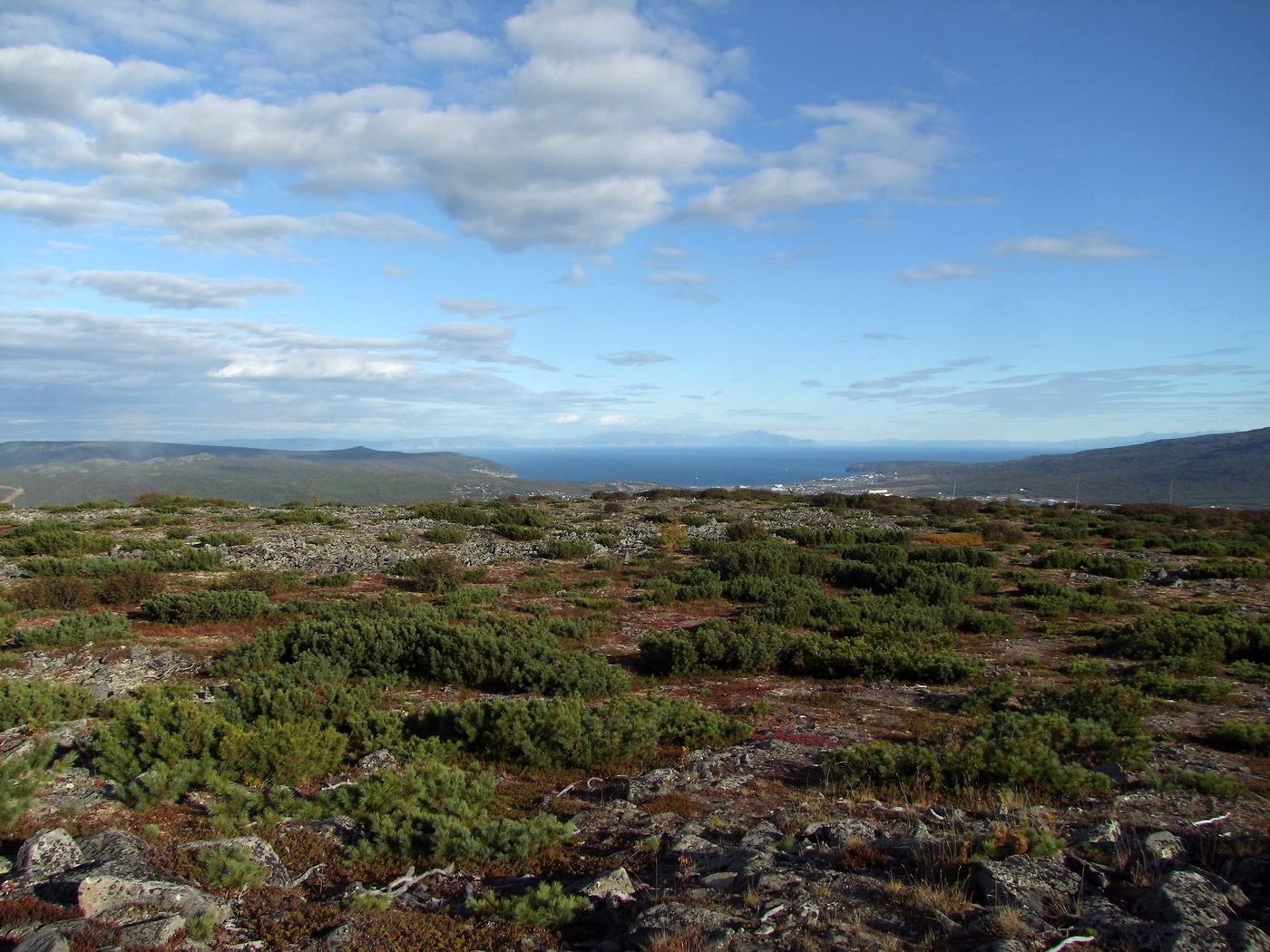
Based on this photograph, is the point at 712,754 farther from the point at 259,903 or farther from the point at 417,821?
the point at 259,903

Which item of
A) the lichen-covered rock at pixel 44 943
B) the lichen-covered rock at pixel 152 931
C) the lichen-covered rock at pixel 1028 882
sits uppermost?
the lichen-covered rock at pixel 44 943

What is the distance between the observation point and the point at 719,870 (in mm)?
4598

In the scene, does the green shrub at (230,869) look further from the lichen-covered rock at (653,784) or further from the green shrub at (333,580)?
the green shrub at (333,580)

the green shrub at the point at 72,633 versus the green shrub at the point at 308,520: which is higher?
the green shrub at the point at 308,520

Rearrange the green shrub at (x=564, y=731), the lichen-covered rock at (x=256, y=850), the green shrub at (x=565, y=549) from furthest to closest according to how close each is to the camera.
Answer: the green shrub at (x=565, y=549) < the green shrub at (x=564, y=731) < the lichen-covered rock at (x=256, y=850)

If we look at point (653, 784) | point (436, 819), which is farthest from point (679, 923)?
point (653, 784)

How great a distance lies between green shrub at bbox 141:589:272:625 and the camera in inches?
481

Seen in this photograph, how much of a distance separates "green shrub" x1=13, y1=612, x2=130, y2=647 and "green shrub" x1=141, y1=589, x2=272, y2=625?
1.11 metres

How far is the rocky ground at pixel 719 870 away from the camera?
12.0ft

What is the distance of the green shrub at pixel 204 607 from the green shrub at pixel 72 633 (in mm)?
1114

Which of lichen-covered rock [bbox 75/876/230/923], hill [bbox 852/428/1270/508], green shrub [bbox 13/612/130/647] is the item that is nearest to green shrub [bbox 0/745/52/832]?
lichen-covered rock [bbox 75/876/230/923]

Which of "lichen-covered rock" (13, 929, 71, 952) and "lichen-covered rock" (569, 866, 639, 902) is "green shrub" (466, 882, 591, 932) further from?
"lichen-covered rock" (13, 929, 71, 952)

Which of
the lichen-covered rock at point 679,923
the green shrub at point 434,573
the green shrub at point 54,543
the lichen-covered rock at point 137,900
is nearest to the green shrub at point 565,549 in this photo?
the green shrub at point 434,573

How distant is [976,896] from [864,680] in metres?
6.48
